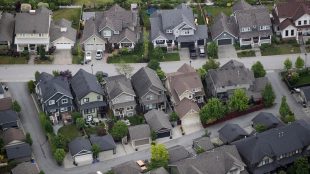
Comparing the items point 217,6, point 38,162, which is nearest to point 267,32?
point 217,6

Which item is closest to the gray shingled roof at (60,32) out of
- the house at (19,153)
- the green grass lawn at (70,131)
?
A: the green grass lawn at (70,131)

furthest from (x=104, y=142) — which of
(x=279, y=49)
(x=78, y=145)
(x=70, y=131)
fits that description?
(x=279, y=49)

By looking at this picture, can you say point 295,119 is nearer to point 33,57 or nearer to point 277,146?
point 277,146

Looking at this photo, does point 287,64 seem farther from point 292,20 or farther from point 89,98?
point 89,98

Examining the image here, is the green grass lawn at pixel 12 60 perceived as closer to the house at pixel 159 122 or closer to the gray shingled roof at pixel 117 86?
the gray shingled roof at pixel 117 86

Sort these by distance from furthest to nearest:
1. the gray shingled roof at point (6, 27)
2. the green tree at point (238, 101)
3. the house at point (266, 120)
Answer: the gray shingled roof at point (6, 27), the green tree at point (238, 101), the house at point (266, 120)

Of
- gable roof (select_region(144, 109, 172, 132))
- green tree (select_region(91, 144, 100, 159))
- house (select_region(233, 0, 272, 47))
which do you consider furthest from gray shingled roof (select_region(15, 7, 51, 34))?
house (select_region(233, 0, 272, 47))
